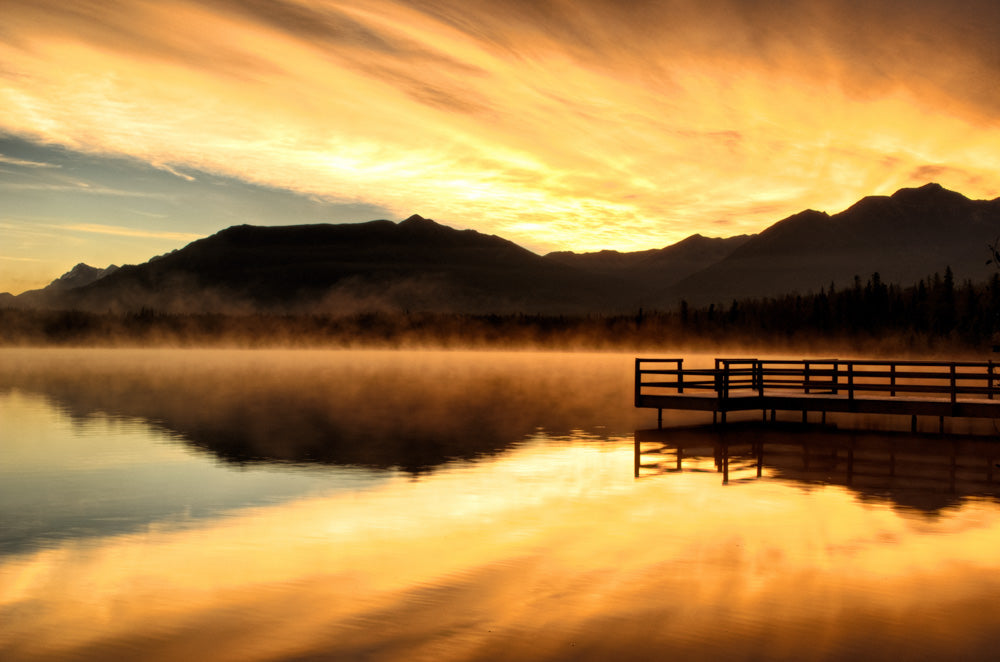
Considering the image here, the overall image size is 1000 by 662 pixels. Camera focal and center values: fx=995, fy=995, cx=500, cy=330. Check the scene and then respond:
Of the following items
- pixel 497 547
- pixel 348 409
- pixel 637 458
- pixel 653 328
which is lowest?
pixel 348 409

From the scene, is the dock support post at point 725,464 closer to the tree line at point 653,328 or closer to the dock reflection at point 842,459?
the dock reflection at point 842,459

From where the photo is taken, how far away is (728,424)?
3125cm

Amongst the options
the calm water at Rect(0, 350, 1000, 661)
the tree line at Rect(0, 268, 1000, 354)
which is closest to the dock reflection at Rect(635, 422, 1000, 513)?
the calm water at Rect(0, 350, 1000, 661)

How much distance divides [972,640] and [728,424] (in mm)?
22785

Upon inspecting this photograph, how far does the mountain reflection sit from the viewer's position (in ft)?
80.7

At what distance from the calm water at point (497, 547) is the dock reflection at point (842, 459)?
0.13 m

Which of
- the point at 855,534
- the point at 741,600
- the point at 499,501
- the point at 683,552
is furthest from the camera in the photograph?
the point at 499,501

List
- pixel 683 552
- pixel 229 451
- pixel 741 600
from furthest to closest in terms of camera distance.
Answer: pixel 229 451 < pixel 683 552 < pixel 741 600

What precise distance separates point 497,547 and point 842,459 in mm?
12179

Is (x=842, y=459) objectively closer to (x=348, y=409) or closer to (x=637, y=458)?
(x=637, y=458)

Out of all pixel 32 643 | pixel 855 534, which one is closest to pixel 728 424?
pixel 855 534

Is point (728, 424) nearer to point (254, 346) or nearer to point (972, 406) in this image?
point (972, 406)

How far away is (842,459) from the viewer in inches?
869

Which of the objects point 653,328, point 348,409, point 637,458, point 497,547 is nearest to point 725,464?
point 637,458
